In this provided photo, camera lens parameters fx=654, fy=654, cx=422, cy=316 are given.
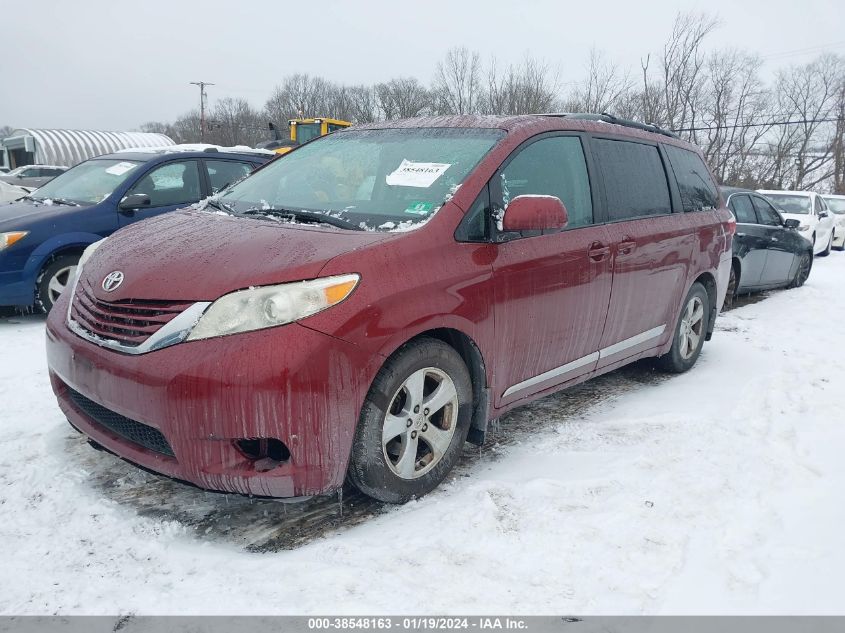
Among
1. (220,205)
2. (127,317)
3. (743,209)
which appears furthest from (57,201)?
(743,209)

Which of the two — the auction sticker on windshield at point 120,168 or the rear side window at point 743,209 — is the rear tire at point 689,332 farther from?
the auction sticker on windshield at point 120,168

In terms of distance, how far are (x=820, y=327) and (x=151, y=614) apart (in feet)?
23.4

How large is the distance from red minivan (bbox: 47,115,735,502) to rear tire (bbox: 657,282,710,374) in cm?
81

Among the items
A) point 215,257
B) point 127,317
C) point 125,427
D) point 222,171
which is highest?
point 222,171

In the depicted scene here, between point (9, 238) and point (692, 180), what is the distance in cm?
579

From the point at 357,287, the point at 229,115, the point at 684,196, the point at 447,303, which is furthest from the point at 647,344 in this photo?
the point at 229,115

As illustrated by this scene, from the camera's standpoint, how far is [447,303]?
2811 millimetres

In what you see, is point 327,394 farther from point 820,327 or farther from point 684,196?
point 820,327

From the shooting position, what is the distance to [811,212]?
1526cm

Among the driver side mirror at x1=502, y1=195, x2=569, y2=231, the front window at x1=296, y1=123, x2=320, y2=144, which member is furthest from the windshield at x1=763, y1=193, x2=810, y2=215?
the front window at x1=296, y1=123, x2=320, y2=144

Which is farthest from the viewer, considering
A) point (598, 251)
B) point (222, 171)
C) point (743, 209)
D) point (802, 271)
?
point (802, 271)

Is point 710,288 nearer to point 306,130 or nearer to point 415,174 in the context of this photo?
point 415,174
